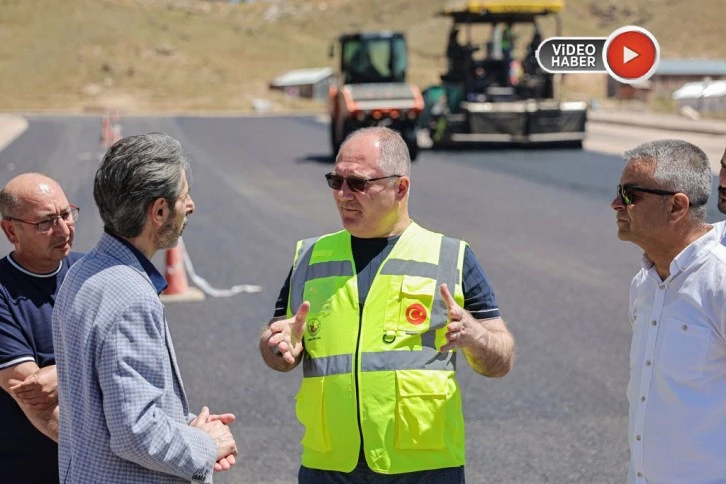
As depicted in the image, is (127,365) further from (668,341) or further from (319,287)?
(668,341)

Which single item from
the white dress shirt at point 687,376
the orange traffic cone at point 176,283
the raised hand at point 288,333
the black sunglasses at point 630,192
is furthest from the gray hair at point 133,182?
the orange traffic cone at point 176,283

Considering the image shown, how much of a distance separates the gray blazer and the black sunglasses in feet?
4.84

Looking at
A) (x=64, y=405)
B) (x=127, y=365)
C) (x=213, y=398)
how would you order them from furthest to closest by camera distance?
(x=213, y=398), (x=64, y=405), (x=127, y=365)

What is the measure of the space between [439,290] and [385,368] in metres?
0.29

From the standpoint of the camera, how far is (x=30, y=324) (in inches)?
140

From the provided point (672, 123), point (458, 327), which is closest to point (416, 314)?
point (458, 327)

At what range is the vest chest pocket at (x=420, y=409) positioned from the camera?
3.26 metres

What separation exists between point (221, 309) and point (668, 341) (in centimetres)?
682

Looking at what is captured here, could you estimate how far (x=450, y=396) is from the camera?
334cm

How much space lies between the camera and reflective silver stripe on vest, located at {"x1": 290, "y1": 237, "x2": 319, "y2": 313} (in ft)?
11.4

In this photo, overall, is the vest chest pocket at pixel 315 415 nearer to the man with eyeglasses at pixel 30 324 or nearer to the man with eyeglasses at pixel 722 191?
the man with eyeglasses at pixel 30 324

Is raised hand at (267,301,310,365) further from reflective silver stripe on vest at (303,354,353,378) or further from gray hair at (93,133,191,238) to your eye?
gray hair at (93,133,191,238)

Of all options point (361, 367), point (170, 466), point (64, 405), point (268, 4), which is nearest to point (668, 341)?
point (361, 367)

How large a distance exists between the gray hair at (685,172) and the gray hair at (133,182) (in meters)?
1.45
